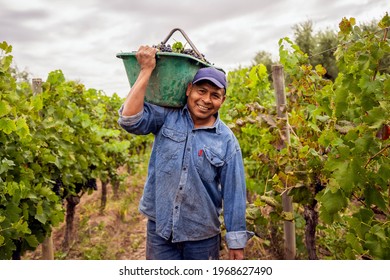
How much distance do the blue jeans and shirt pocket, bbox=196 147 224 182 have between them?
1.25 feet

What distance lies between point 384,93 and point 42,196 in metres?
2.66

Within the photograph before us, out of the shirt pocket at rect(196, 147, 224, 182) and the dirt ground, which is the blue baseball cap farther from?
the dirt ground

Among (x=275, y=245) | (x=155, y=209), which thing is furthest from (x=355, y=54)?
(x=275, y=245)

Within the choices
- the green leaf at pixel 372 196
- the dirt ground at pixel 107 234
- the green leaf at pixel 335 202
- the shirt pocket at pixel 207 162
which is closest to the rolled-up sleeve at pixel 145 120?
the shirt pocket at pixel 207 162

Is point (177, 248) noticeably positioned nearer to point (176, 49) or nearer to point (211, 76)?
point (211, 76)

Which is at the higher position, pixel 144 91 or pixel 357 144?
pixel 144 91

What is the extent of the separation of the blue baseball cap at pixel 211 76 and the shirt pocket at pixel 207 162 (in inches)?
14.2

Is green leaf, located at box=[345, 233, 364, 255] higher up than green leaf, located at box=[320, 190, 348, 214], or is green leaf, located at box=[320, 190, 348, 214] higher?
green leaf, located at box=[320, 190, 348, 214]

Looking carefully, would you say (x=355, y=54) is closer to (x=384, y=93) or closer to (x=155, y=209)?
(x=384, y=93)

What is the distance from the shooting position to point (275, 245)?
173 inches

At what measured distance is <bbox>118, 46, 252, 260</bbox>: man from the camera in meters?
2.22

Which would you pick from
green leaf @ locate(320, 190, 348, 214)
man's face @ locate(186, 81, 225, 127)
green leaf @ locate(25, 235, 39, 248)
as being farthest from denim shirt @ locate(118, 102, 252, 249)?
green leaf @ locate(25, 235, 39, 248)

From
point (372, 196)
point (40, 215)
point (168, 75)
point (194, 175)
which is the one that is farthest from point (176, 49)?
point (40, 215)

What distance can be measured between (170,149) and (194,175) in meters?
0.19
